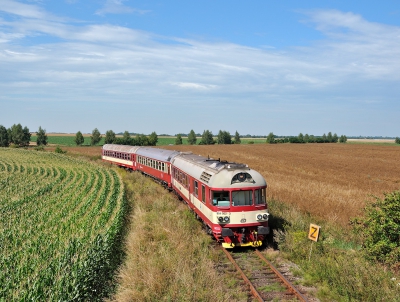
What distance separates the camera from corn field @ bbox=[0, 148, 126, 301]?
9650mm

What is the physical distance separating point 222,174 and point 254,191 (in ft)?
4.60

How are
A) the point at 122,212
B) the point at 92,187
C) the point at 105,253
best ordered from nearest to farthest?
the point at 105,253, the point at 122,212, the point at 92,187

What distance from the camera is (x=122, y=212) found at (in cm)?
2064

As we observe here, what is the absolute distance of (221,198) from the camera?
1445cm

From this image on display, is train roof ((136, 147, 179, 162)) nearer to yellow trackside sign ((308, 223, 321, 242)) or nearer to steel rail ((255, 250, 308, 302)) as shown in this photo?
steel rail ((255, 250, 308, 302))

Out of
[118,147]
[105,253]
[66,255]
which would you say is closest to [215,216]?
[105,253]

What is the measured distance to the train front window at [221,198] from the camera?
14344mm

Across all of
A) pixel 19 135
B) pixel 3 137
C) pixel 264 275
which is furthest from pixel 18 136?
pixel 264 275

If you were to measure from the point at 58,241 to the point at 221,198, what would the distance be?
22.1ft

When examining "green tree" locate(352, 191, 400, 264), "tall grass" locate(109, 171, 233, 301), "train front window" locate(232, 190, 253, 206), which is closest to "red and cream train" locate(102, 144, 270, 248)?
"train front window" locate(232, 190, 253, 206)

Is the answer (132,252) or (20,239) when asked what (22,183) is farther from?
(132,252)

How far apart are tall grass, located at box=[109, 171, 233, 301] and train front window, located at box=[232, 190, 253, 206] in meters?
2.03

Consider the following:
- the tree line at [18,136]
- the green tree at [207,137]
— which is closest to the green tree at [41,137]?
the tree line at [18,136]

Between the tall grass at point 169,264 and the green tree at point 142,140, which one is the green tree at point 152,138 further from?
the tall grass at point 169,264
